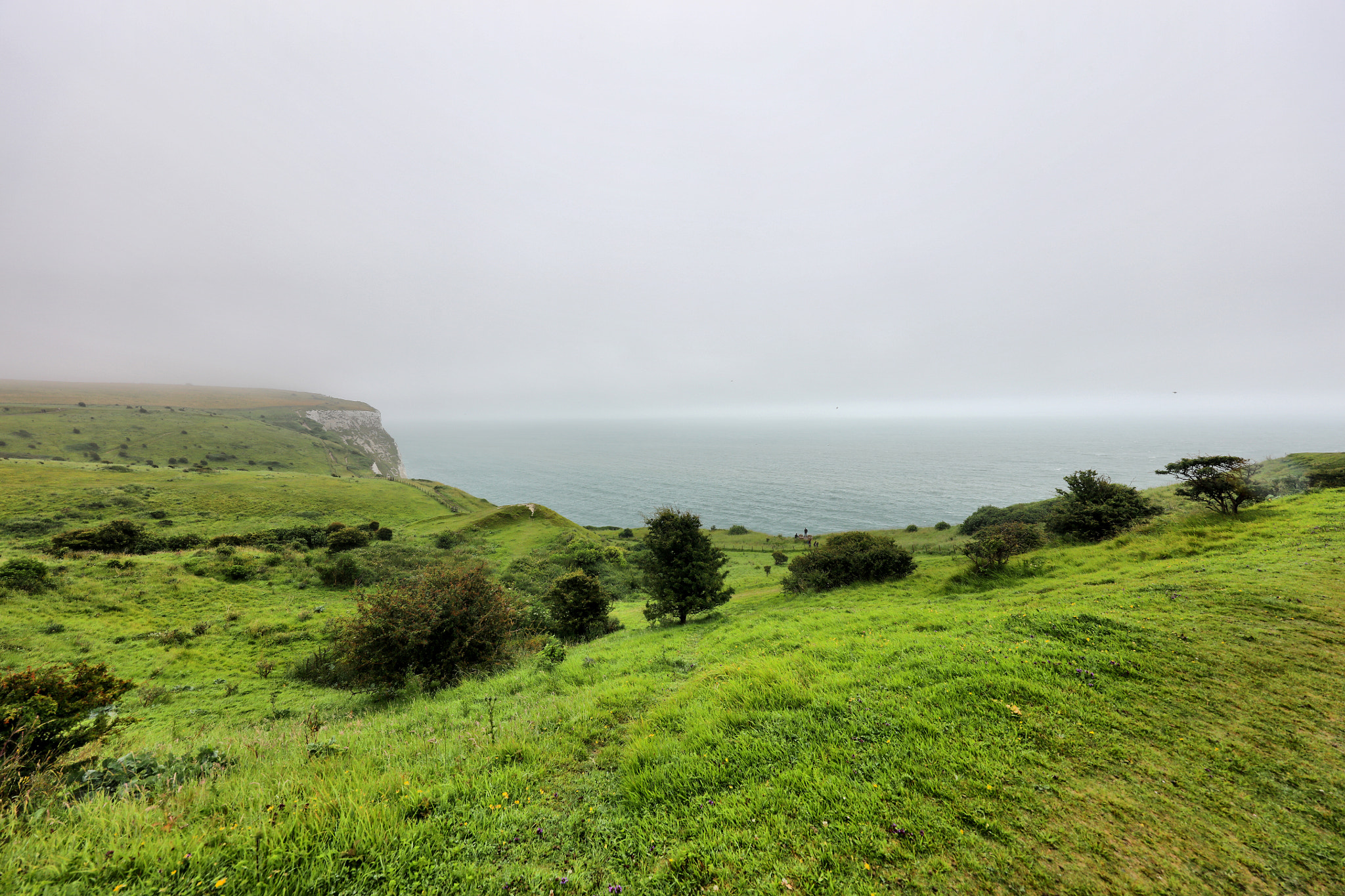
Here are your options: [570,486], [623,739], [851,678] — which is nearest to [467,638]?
[623,739]

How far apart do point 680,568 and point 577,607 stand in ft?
18.8

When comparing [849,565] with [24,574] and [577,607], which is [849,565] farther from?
[24,574]

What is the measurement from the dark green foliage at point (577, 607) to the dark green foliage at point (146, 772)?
15111 mm

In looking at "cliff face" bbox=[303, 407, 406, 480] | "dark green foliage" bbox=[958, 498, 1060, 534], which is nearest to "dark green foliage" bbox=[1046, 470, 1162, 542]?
"dark green foliage" bbox=[958, 498, 1060, 534]

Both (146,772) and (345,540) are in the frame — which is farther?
(345,540)

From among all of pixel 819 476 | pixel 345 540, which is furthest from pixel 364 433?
pixel 819 476

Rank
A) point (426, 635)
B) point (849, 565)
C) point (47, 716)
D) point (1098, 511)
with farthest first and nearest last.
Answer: point (849, 565) → point (1098, 511) → point (426, 635) → point (47, 716)

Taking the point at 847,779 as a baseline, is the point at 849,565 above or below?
below

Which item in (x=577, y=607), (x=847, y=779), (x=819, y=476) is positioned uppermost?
(x=847, y=779)

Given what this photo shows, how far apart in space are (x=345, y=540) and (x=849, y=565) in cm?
3609

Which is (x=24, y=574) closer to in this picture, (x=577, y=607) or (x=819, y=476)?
(x=577, y=607)

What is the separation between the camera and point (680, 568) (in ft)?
65.4

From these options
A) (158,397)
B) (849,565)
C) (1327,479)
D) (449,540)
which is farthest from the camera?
(158,397)

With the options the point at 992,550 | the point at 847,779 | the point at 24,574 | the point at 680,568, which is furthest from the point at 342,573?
the point at 992,550
